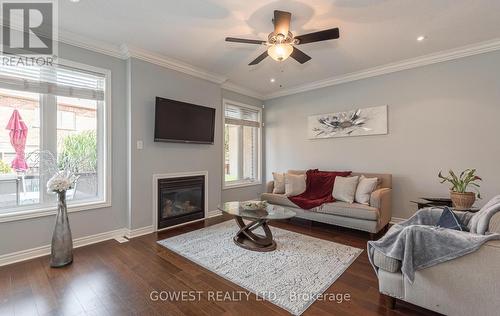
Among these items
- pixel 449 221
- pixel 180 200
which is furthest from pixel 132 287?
pixel 449 221

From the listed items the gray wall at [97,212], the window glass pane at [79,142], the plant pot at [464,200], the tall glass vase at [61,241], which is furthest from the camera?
the window glass pane at [79,142]

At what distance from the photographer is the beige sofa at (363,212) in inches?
124

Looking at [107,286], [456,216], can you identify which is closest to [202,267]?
[107,286]

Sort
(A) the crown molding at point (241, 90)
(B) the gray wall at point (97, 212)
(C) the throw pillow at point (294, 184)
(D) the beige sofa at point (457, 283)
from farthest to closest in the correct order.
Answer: (A) the crown molding at point (241, 90) < (C) the throw pillow at point (294, 184) < (B) the gray wall at point (97, 212) < (D) the beige sofa at point (457, 283)

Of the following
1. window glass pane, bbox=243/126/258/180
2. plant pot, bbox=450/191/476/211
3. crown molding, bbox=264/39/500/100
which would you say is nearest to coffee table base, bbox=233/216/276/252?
plant pot, bbox=450/191/476/211

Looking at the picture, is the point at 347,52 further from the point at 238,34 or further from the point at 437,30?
the point at 238,34

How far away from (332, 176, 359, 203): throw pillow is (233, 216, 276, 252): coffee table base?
143 cm

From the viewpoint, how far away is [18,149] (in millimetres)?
2643

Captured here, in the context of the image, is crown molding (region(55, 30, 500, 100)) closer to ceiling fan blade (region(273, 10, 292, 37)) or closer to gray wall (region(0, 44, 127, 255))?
gray wall (region(0, 44, 127, 255))

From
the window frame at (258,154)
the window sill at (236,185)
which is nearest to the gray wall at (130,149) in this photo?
the window frame at (258,154)

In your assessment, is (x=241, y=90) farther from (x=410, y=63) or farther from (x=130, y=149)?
(x=410, y=63)

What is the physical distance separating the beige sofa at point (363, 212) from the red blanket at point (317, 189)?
0.35 ft

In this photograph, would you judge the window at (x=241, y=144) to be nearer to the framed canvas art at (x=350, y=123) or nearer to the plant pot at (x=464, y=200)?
the framed canvas art at (x=350, y=123)

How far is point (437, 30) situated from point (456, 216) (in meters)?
2.23
